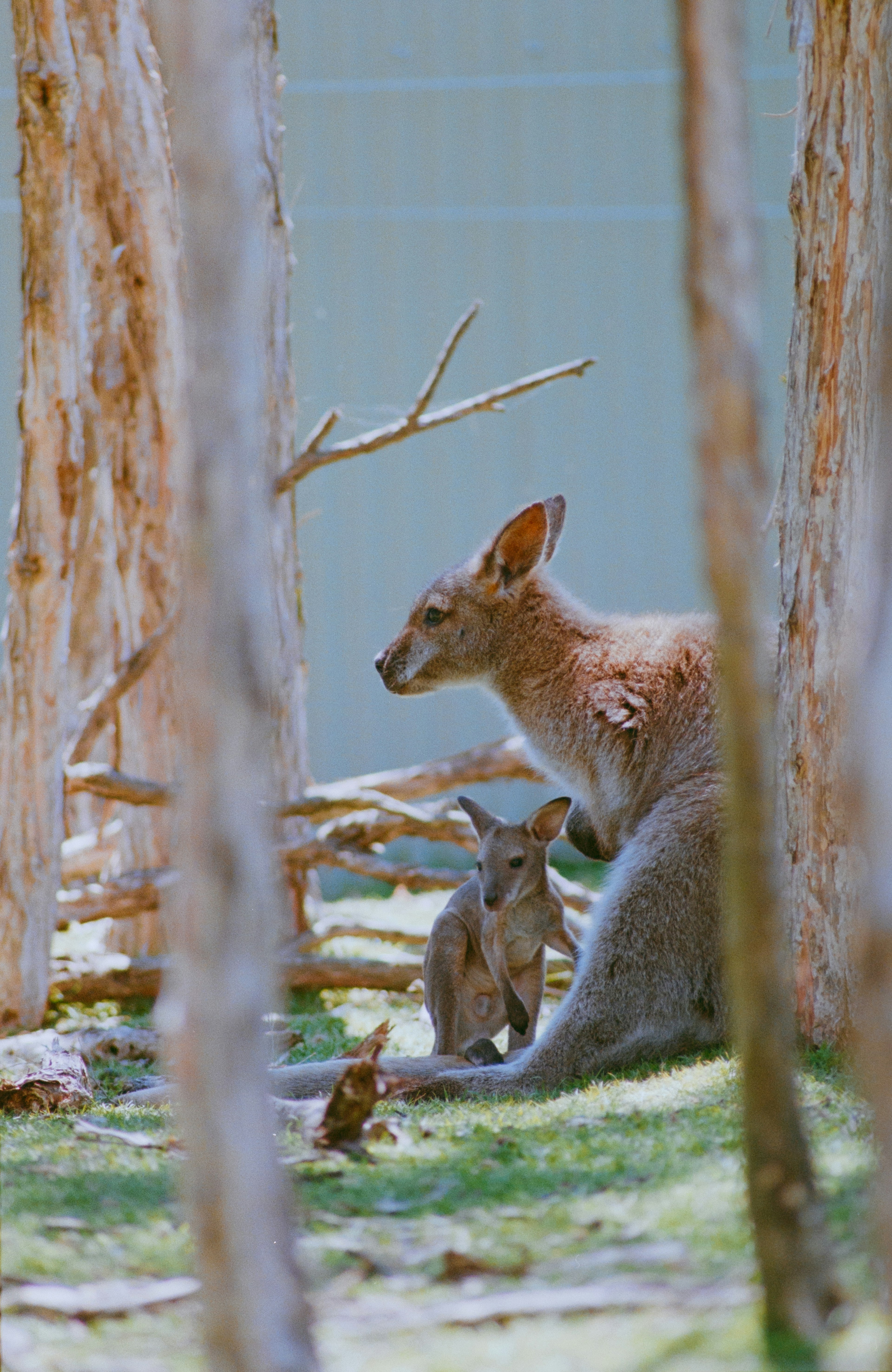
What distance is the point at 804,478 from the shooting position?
4164 mm

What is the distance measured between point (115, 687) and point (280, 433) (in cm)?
151

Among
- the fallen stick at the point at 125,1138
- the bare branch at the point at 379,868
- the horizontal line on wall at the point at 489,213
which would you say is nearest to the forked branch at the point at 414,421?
the bare branch at the point at 379,868

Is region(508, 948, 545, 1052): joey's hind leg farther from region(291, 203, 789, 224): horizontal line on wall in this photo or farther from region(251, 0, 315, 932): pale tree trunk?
region(291, 203, 789, 224): horizontal line on wall

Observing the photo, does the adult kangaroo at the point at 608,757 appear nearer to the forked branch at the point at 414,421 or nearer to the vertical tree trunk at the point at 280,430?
the forked branch at the point at 414,421

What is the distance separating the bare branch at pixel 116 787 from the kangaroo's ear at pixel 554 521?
2133 mm

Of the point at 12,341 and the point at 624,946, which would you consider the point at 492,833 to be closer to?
the point at 624,946

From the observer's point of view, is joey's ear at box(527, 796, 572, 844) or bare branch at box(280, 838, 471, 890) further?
bare branch at box(280, 838, 471, 890)

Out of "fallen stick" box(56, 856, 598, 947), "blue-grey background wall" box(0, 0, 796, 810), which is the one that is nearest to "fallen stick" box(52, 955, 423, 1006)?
"fallen stick" box(56, 856, 598, 947)

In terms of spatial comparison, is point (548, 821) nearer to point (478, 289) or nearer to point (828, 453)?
point (828, 453)

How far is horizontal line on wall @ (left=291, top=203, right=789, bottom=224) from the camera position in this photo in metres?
10.5

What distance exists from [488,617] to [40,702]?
6.03 ft

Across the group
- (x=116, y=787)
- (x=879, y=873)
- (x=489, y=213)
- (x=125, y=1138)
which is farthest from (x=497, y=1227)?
(x=489, y=213)

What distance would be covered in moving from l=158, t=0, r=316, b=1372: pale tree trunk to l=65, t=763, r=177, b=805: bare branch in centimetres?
482

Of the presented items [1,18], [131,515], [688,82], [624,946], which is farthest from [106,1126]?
[1,18]
